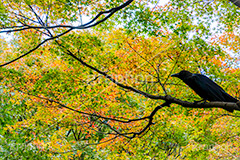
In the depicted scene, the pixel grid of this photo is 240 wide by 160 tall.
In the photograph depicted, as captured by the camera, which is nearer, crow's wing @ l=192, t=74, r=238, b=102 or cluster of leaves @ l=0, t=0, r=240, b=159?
crow's wing @ l=192, t=74, r=238, b=102

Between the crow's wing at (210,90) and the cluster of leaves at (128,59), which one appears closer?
the crow's wing at (210,90)

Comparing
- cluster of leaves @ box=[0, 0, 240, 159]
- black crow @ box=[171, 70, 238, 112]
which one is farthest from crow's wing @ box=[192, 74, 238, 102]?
cluster of leaves @ box=[0, 0, 240, 159]

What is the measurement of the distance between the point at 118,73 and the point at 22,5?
11.5ft

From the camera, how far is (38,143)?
22.2ft

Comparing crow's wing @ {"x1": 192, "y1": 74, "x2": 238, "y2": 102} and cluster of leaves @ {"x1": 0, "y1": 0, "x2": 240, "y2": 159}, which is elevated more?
cluster of leaves @ {"x1": 0, "y1": 0, "x2": 240, "y2": 159}

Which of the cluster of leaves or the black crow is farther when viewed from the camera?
the cluster of leaves

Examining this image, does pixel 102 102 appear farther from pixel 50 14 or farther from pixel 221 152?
pixel 221 152

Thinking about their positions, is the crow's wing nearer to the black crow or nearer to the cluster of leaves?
the black crow

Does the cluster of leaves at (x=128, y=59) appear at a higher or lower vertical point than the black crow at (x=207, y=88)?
higher

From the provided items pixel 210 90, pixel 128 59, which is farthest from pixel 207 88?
pixel 128 59

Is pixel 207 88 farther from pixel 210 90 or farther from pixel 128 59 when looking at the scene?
pixel 128 59

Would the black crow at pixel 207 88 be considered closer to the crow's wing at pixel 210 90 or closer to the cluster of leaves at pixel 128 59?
the crow's wing at pixel 210 90

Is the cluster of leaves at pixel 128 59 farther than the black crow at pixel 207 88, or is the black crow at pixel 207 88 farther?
the cluster of leaves at pixel 128 59

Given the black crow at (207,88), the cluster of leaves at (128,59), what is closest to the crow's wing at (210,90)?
the black crow at (207,88)
